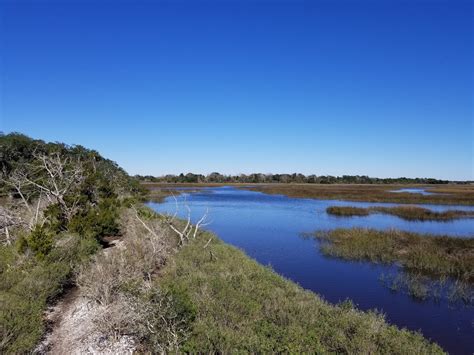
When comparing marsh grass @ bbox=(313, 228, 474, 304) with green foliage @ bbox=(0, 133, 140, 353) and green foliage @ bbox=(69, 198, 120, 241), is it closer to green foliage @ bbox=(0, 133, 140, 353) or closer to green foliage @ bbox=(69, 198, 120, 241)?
green foliage @ bbox=(69, 198, 120, 241)

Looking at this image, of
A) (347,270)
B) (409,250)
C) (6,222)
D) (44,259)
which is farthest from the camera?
(409,250)

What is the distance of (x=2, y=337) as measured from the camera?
555 cm

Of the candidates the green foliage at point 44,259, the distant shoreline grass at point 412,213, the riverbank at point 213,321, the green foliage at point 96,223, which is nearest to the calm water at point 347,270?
the distant shoreline grass at point 412,213

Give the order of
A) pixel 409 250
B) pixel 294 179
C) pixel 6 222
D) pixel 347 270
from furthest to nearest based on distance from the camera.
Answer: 1. pixel 294 179
2. pixel 409 250
3. pixel 347 270
4. pixel 6 222

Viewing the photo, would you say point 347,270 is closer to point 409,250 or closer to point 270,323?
point 409,250

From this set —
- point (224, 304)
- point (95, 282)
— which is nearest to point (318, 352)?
point (224, 304)

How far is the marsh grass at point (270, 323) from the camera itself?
610 centimetres

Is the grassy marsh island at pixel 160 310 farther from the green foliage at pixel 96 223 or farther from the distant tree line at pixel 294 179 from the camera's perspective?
the distant tree line at pixel 294 179

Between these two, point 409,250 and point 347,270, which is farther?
point 409,250

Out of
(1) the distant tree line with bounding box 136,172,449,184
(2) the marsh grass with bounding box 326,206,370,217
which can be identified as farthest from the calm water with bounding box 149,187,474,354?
(1) the distant tree line with bounding box 136,172,449,184

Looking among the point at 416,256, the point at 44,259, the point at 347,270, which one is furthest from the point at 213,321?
the point at 416,256

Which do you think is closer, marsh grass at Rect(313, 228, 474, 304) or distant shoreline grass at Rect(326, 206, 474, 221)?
marsh grass at Rect(313, 228, 474, 304)

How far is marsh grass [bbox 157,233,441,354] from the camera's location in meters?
6.10

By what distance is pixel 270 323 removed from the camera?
7.12 metres
